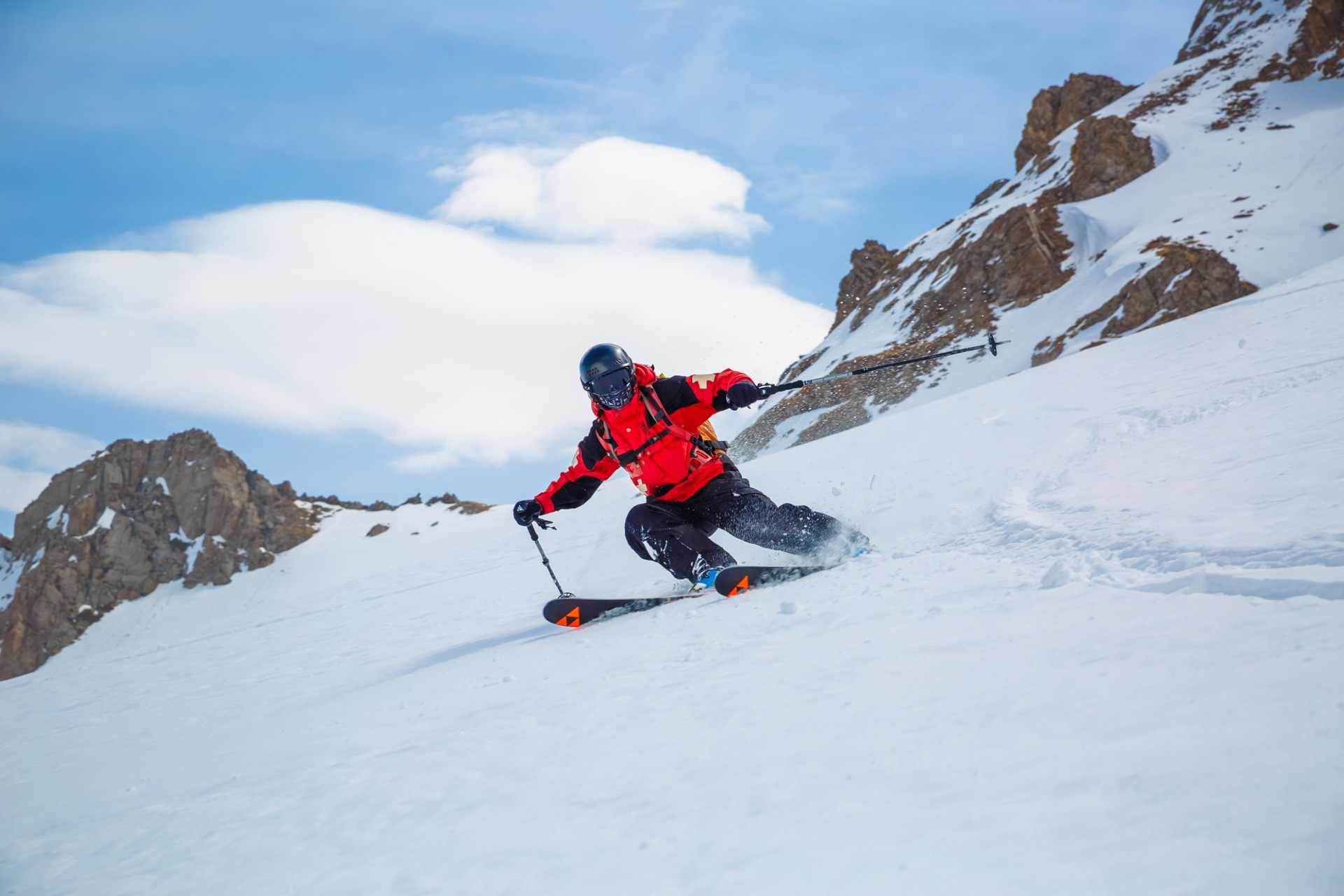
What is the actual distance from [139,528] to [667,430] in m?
69.7

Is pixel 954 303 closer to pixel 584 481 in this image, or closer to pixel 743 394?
pixel 584 481

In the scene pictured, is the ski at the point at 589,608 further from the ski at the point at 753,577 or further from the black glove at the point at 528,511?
the black glove at the point at 528,511

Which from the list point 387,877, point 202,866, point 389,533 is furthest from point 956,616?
point 389,533

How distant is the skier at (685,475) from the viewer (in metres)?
5.86

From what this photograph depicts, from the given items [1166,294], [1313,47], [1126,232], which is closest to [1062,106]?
[1313,47]

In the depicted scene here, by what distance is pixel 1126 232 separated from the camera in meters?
41.4

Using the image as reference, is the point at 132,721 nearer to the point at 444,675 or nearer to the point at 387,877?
the point at 444,675

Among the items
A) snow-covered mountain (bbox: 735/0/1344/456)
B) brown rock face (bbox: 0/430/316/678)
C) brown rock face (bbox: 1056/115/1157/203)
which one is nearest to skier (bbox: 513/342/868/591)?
snow-covered mountain (bbox: 735/0/1344/456)

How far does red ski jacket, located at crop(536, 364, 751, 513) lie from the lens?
5.99 metres

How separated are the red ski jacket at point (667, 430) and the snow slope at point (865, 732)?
1.12 m

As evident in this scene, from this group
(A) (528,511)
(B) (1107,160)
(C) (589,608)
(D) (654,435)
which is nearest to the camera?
(C) (589,608)

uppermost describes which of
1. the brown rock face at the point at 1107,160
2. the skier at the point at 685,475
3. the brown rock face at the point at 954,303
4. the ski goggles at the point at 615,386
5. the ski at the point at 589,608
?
the brown rock face at the point at 1107,160

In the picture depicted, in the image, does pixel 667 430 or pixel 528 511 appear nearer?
pixel 667 430

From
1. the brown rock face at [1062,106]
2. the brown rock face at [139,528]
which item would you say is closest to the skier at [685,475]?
the brown rock face at [139,528]
